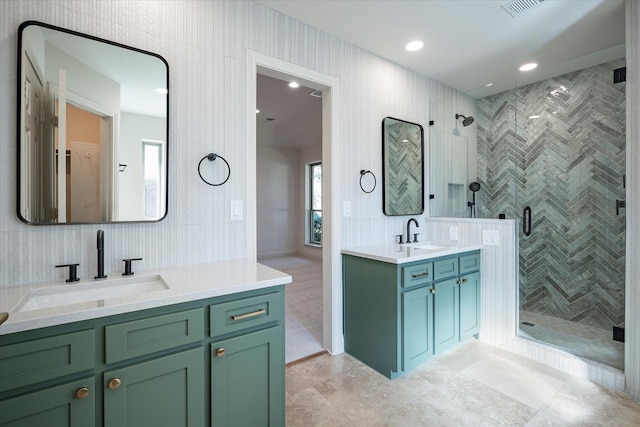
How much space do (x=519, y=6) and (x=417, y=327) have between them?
242 cm

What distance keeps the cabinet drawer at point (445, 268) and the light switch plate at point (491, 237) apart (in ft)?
1.57

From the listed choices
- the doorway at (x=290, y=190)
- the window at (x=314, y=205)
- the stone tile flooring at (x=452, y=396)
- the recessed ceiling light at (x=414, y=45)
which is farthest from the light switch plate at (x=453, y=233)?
the window at (x=314, y=205)

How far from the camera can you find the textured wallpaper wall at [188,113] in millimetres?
1347

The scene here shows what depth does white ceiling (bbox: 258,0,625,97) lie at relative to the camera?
210 centimetres

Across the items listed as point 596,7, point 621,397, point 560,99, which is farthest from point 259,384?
point 560,99

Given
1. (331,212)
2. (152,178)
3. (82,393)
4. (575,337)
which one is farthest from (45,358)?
(575,337)

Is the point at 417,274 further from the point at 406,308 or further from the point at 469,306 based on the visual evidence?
the point at 469,306

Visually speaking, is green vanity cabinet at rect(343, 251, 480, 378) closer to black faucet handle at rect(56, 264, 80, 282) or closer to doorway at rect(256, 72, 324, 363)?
black faucet handle at rect(56, 264, 80, 282)

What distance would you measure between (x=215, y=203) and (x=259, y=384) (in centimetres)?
107

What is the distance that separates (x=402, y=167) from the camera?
119 inches

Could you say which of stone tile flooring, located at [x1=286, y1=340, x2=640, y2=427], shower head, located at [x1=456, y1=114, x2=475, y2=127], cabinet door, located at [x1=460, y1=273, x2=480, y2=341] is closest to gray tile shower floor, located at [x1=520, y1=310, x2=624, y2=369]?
stone tile flooring, located at [x1=286, y1=340, x2=640, y2=427]

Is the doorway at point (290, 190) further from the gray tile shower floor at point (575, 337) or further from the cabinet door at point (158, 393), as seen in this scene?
the cabinet door at point (158, 393)

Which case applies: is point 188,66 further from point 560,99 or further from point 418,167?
point 560,99

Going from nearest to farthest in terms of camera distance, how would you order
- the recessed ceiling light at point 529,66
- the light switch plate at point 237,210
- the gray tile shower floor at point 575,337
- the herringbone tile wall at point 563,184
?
the light switch plate at point 237,210 → the gray tile shower floor at point 575,337 → the herringbone tile wall at point 563,184 → the recessed ceiling light at point 529,66
